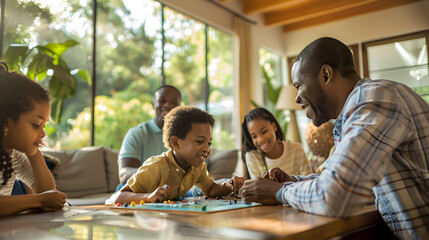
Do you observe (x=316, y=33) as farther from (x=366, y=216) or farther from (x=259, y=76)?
(x=366, y=216)

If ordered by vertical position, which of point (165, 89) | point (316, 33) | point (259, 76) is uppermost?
point (316, 33)

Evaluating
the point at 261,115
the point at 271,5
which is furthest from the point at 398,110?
the point at 271,5

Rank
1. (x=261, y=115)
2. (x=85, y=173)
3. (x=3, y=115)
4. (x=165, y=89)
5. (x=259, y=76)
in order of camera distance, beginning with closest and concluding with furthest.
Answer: (x=3, y=115) < (x=261, y=115) < (x=165, y=89) < (x=85, y=173) < (x=259, y=76)

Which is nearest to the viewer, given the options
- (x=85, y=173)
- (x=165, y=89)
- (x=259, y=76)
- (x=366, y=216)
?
(x=366, y=216)

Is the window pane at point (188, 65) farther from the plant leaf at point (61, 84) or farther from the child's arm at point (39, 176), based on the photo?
the child's arm at point (39, 176)

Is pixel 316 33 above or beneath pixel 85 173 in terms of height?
above

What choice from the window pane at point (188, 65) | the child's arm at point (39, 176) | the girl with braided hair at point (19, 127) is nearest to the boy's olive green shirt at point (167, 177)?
the child's arm at point (39, 176)

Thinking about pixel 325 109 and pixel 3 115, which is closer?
pixel 3 115

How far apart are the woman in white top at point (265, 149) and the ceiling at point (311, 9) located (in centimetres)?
358

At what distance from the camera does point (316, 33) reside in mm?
7004

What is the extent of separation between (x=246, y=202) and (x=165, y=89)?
2.26m

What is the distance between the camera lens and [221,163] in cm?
423

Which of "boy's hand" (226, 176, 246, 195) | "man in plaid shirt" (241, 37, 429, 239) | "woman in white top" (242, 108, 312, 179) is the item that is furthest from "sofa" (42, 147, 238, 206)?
"man in plaid shirt" (241, 37, 429, 239)

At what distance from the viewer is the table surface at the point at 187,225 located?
76 cm
